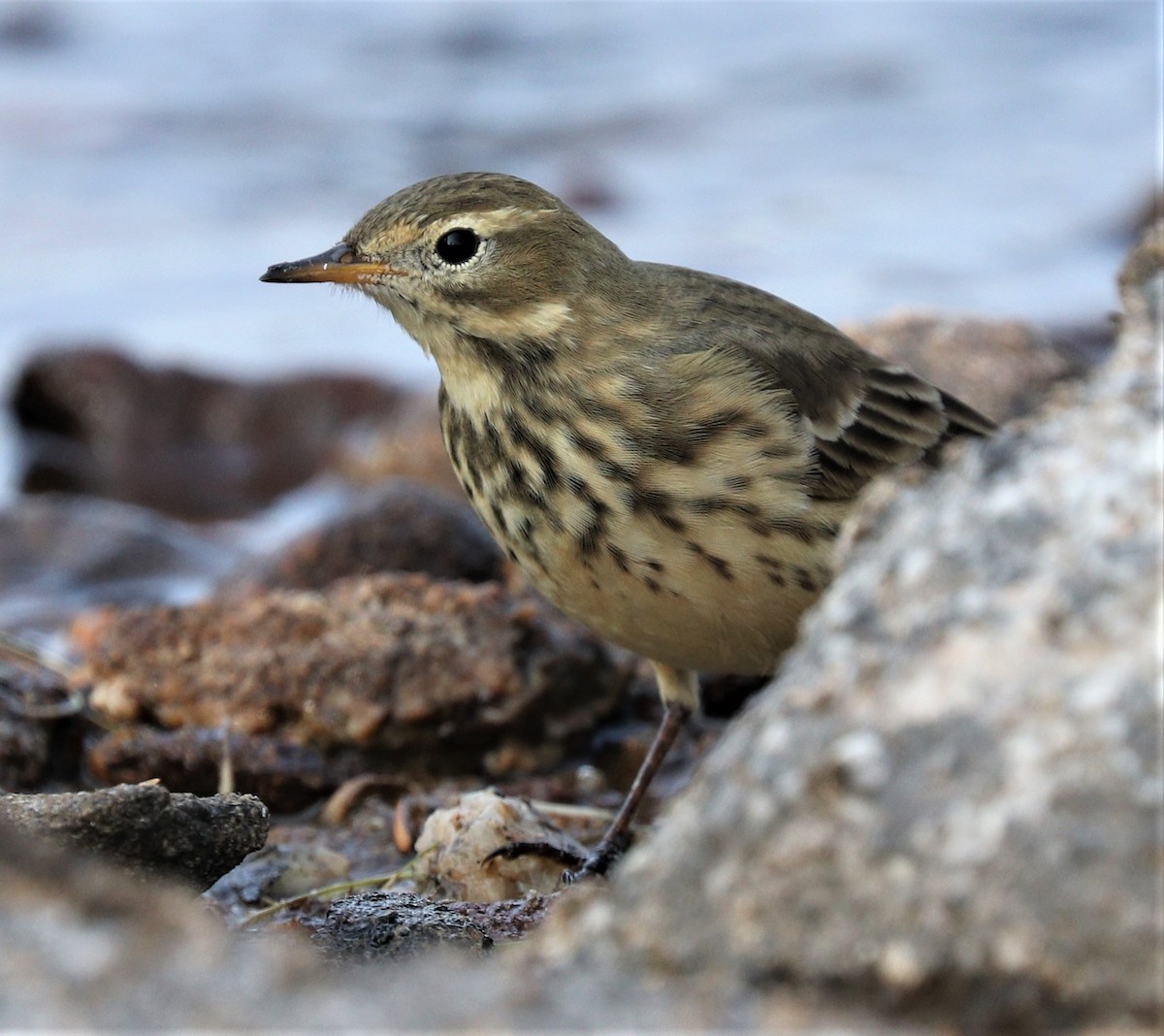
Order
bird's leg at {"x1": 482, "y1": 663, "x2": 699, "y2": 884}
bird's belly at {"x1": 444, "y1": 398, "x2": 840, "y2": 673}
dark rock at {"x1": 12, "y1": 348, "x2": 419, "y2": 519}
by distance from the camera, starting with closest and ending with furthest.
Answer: bird's belly at {"x1": 444, "y1": 398, "x2": 840, "y2": 673}, bird's leg at {"x1": 482, "y1": 663, "x2": 699, "y2": 884}, dark rock at {"x1": 12, "y1": 348, "x2": 419, "y2": 519}

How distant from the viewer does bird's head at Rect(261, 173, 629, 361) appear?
430 cm

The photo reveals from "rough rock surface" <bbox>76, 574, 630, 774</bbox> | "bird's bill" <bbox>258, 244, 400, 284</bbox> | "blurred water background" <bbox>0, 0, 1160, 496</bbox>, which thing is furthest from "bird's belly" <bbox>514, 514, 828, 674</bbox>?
"blurred water background" <bbox>0, 0, 1160, 496</bbox>

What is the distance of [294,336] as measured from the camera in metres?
12.5

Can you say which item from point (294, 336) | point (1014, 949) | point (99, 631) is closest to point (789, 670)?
point (1014, 949)

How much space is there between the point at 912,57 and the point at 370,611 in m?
16.1

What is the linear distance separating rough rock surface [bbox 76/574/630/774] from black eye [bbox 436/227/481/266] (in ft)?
4.48

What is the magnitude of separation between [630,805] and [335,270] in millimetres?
1660

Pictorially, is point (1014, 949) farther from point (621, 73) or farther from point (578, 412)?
point (621, 73)

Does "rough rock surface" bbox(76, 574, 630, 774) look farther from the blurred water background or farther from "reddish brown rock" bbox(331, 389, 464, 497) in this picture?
the blurred water background

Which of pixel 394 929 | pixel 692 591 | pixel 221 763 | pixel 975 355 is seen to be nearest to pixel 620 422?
pixel 692 591

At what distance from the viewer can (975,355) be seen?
291 inches

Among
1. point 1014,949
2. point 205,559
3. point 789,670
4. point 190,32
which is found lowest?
point 205,559

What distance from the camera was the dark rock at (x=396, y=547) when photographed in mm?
6504

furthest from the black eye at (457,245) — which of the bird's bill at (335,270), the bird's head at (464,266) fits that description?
the bird's bill at (335,270)
